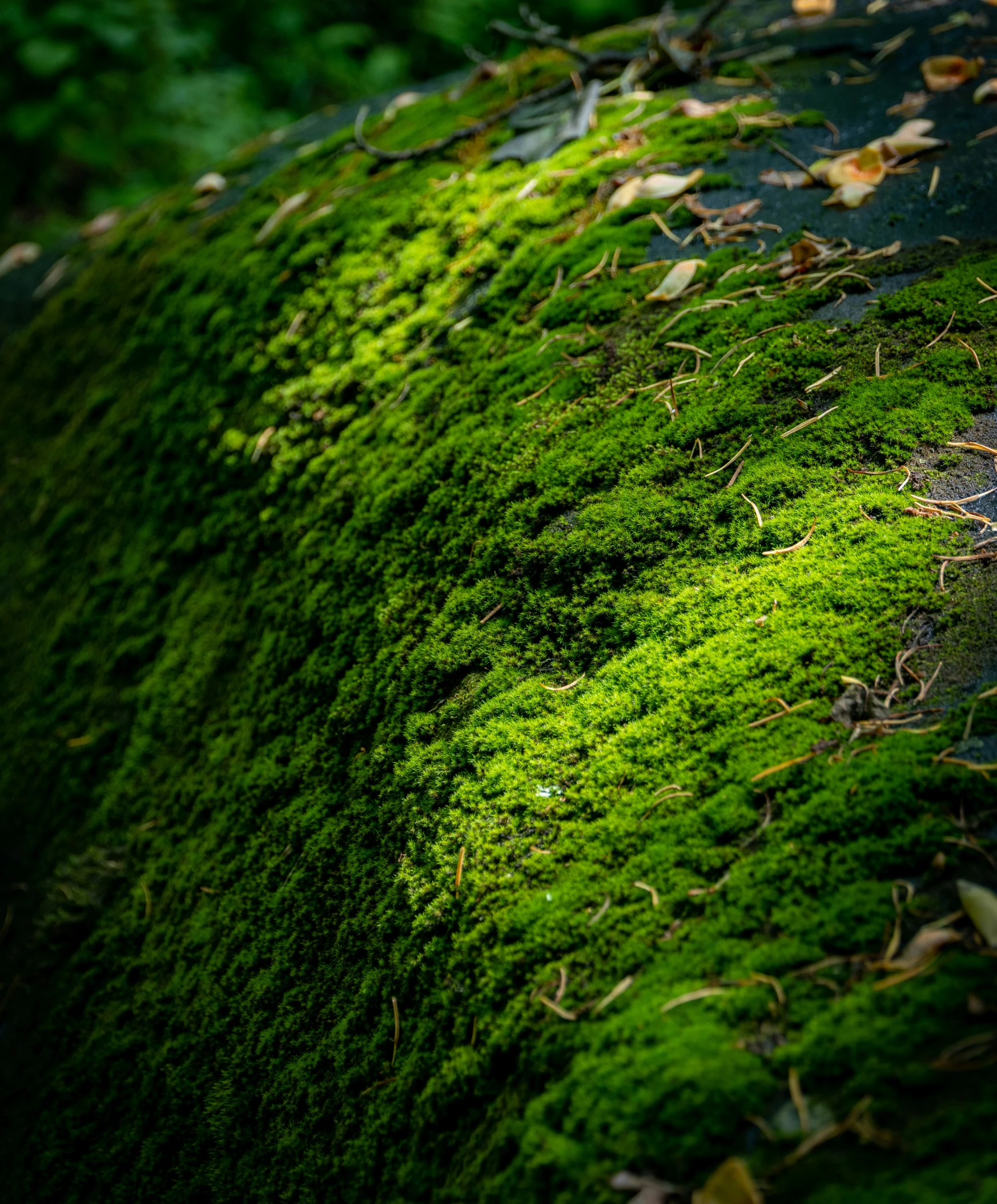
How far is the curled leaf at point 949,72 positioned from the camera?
107 inches

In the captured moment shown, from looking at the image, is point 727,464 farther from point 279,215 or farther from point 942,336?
point 279,215

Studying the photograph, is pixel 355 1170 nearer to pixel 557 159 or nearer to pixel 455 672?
pixel 455 672

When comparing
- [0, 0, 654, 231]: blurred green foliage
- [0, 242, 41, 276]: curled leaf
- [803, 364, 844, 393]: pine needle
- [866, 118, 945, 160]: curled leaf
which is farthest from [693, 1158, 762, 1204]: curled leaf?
[0, 0, 654, 231]: blurred green foliage

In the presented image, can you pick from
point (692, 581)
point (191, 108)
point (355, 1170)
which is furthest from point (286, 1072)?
point (191, 108)

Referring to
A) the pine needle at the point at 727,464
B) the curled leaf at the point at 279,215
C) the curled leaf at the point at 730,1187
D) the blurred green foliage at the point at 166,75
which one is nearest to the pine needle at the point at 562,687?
the pine needle at the point at 727,464

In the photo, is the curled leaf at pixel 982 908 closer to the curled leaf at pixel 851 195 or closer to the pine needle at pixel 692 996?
the pine needle at pixel 692 996

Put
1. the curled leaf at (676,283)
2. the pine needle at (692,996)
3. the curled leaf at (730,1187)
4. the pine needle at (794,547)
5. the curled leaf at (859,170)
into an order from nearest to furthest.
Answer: the curled leaf at (730,1187) → the pine needle at (692,996) → the pine needle at (794,547) → the curled leaf at (676,283) → the curled leaf at (859,170)

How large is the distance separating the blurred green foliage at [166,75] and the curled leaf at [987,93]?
5.98 m

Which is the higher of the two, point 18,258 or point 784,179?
point 18,258

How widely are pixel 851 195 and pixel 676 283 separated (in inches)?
24.5

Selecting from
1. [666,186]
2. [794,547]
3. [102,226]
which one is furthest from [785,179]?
[102,226]

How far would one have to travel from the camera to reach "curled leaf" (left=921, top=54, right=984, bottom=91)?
8.96 ft

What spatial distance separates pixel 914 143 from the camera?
246cm

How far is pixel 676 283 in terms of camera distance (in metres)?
2.27
